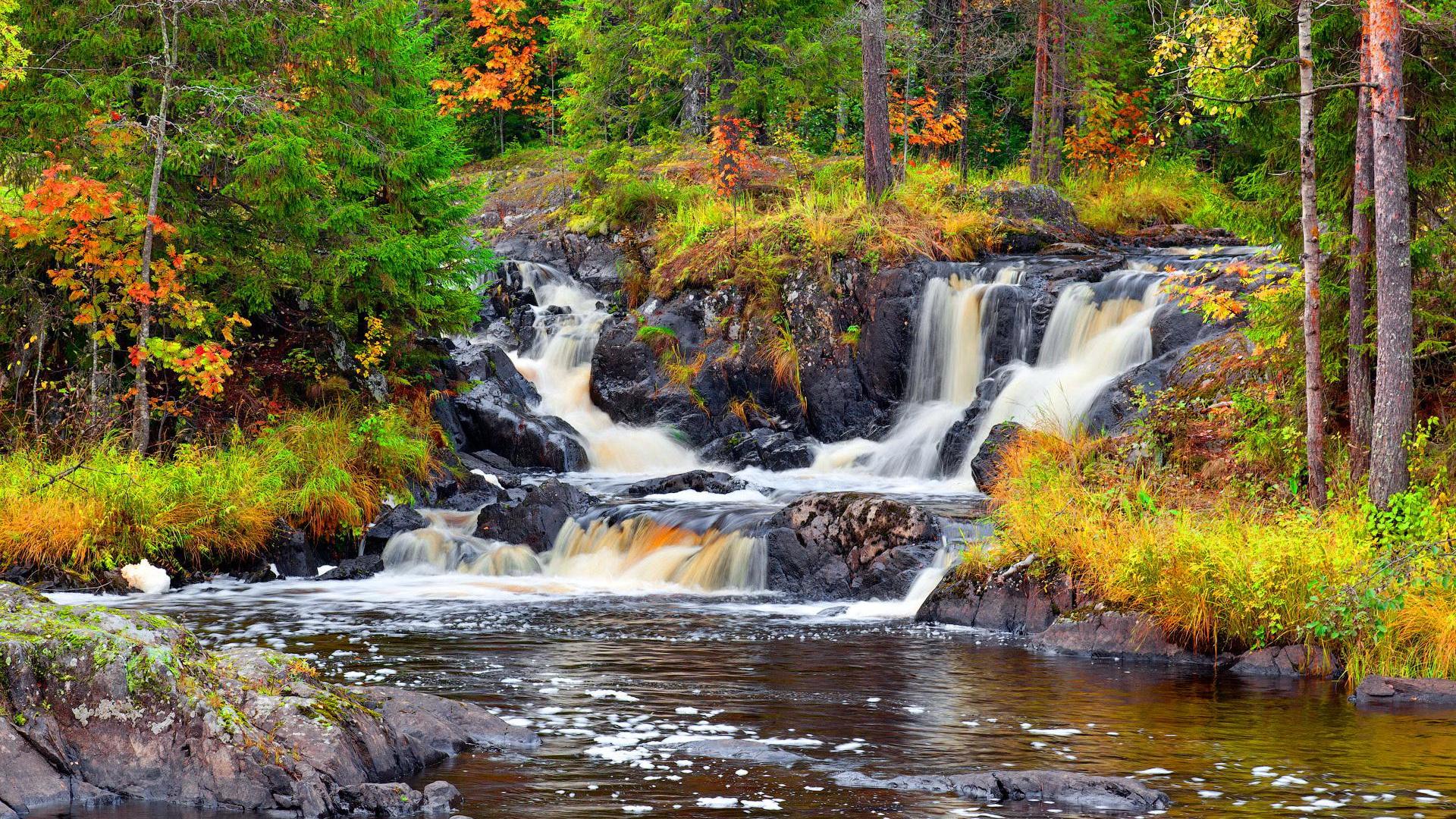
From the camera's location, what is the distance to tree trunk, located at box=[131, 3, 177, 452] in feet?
47.3

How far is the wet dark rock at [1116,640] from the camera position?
10.3 meters

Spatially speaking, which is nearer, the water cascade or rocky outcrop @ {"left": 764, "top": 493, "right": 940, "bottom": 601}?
rocky outcrop @ {"left": 764, "top": 493, "right": 940, "bottom": 601}

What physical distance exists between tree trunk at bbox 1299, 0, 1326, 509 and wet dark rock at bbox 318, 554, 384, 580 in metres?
9.75

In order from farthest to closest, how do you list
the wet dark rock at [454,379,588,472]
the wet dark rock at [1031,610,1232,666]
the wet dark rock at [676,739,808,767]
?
the wet dark rock at [454,379,588,472] → the wet dark rock at [1031,610,1232,666] → the wet dark rock at [676,739,808,767]

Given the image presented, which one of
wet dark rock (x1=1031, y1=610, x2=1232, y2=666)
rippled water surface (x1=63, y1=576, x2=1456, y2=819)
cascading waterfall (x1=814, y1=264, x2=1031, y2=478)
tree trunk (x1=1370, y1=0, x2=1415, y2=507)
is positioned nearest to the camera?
rippled water surface (x1=63, y1=576, x2=1456, y2=819)

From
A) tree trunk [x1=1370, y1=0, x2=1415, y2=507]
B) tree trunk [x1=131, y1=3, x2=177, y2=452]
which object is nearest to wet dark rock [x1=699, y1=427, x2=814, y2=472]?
tree trunk [x1=131, y1=3, x2=177, y2=452]

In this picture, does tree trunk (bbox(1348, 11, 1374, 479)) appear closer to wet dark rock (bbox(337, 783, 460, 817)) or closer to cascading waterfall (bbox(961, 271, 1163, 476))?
cascading waterfall (bbox(961, 271, 1163, 476))

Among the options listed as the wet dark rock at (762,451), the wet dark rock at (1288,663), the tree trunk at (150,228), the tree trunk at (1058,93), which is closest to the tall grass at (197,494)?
the tree trunk at (150,228)

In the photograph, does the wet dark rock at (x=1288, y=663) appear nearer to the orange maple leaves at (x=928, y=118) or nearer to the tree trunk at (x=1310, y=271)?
the tree trunk at (x=1310, y=271)

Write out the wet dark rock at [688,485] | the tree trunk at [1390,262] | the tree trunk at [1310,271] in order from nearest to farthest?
the tree trunk at [1390,262], the tree trunk at [1310,271], the wet dark rock at [688,485]

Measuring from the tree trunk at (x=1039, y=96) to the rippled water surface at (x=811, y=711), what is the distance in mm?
16983

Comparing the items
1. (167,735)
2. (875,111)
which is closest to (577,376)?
(875,111)

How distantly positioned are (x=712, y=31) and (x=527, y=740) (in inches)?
748

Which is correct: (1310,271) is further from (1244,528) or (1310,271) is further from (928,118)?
(928,118)
